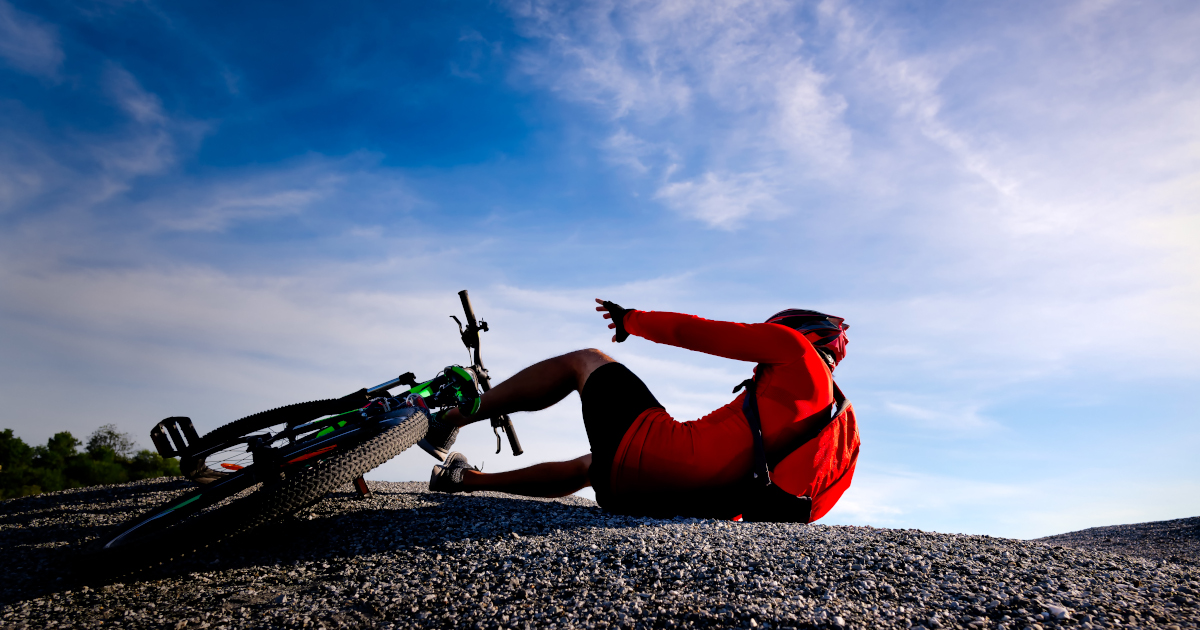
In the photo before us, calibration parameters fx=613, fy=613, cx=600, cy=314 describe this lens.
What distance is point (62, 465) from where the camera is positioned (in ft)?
55.2

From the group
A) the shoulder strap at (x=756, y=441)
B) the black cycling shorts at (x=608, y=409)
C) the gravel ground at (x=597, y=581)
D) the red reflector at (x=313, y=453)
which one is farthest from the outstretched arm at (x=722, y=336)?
the red reflector at (x=313, y=453)

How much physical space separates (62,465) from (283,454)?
59.2 ft

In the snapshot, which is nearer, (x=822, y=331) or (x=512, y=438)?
(x=822, y=331)

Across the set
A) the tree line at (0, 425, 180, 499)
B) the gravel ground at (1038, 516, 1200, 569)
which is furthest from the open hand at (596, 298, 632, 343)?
the tree line at (0, 425, 180, 499)

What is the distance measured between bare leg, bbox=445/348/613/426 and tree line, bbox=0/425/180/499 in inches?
571

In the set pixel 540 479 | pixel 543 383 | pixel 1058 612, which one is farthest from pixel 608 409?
pixel 1058 612

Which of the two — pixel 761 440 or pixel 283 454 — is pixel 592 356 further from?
pixel 283 454

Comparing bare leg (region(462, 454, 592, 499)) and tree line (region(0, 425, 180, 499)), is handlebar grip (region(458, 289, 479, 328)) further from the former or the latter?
tree line (region(0, 425, 180, 499))

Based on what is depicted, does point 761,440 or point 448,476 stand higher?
point 761,440

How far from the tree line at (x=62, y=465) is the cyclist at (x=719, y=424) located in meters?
15.5

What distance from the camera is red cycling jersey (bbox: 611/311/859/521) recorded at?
13.0 ft

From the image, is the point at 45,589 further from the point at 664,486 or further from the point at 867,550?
the point at 867,550

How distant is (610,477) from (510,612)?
1.67m

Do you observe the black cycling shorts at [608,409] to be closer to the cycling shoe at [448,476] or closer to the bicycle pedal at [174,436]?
the cycling shoe at [448,476]
